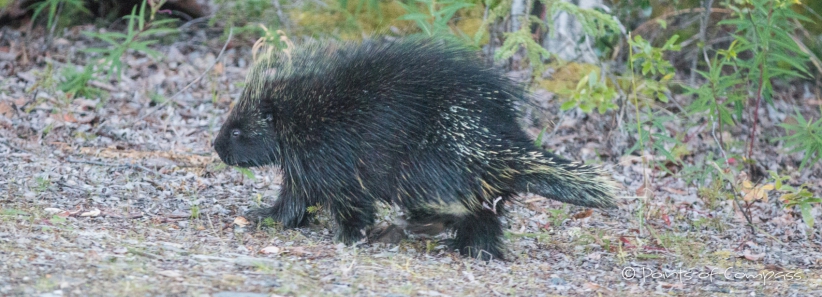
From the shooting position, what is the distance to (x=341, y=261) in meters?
4.41

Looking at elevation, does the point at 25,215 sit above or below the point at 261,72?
below

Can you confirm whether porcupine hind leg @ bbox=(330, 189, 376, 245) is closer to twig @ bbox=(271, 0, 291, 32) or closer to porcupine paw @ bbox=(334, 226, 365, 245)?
porcupine paw @ bbox=(334, 226, 365, 245)

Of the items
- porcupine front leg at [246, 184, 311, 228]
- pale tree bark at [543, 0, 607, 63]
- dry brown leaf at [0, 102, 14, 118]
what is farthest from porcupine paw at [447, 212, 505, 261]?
dry brown leaf at [0, 102, 14, 118]

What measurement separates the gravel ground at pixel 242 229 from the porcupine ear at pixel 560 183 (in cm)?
41

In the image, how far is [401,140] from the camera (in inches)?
185

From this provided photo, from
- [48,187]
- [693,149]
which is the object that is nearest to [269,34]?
[48,187]

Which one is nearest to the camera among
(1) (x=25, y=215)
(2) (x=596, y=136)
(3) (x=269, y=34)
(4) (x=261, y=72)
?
(1) (x=25, y=215)

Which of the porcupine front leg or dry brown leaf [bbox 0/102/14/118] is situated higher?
dry brown leaf [bbox 0/102/14/118]

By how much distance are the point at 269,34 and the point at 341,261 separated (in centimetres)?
252

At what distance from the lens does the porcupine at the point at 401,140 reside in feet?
15.4

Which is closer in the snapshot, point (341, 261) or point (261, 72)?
point (341, 261)

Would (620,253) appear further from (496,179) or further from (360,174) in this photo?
(360,174)

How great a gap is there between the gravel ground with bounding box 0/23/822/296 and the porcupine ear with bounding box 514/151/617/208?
1.34 feet

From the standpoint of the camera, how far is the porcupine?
4.71 m
